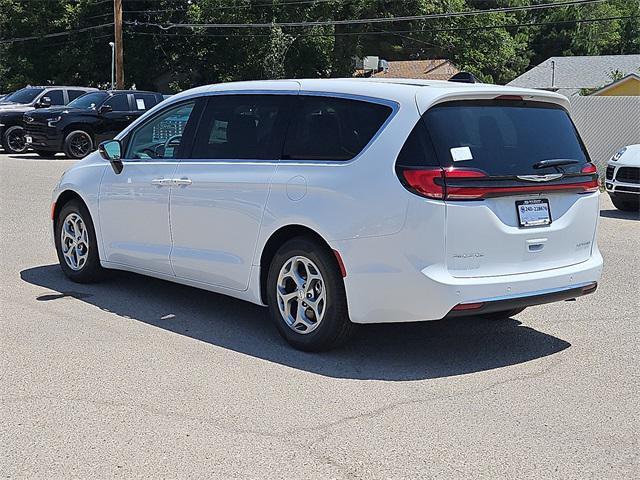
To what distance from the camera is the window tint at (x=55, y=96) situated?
2492 centimetres

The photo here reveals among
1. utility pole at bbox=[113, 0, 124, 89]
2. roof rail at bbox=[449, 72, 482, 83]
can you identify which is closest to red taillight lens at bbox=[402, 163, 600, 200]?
roof rail at bbox=[449, 72, 482, 83]

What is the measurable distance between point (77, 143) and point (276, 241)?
18.2m

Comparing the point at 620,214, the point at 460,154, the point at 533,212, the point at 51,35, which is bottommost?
the point at 620,214

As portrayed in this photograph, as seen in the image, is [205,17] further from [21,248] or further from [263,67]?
[21,248]

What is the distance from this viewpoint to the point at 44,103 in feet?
80.5

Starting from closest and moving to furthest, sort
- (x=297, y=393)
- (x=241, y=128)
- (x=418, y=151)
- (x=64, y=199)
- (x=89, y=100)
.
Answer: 1. (x=297, y=393)
2. (x=418, y=151)
3. (x=241, y=128)
4. (x=64, y=199)
5. (x=89, y=100)

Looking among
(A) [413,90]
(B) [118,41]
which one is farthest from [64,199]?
(B) [118,41]

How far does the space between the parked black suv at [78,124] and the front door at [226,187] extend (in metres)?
16.6

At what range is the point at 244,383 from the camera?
5.43m

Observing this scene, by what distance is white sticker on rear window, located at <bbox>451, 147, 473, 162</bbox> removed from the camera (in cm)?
554

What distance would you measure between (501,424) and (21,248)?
6925mm

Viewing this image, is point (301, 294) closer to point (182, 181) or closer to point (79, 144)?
point (182, 181)

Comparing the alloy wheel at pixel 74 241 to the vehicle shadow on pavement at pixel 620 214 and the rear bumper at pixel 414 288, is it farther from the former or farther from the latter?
the vehicle shadow on pavement at pixel 620 214

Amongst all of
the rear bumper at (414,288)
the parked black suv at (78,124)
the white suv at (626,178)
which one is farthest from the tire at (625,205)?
the parked black suv at (78,124)
